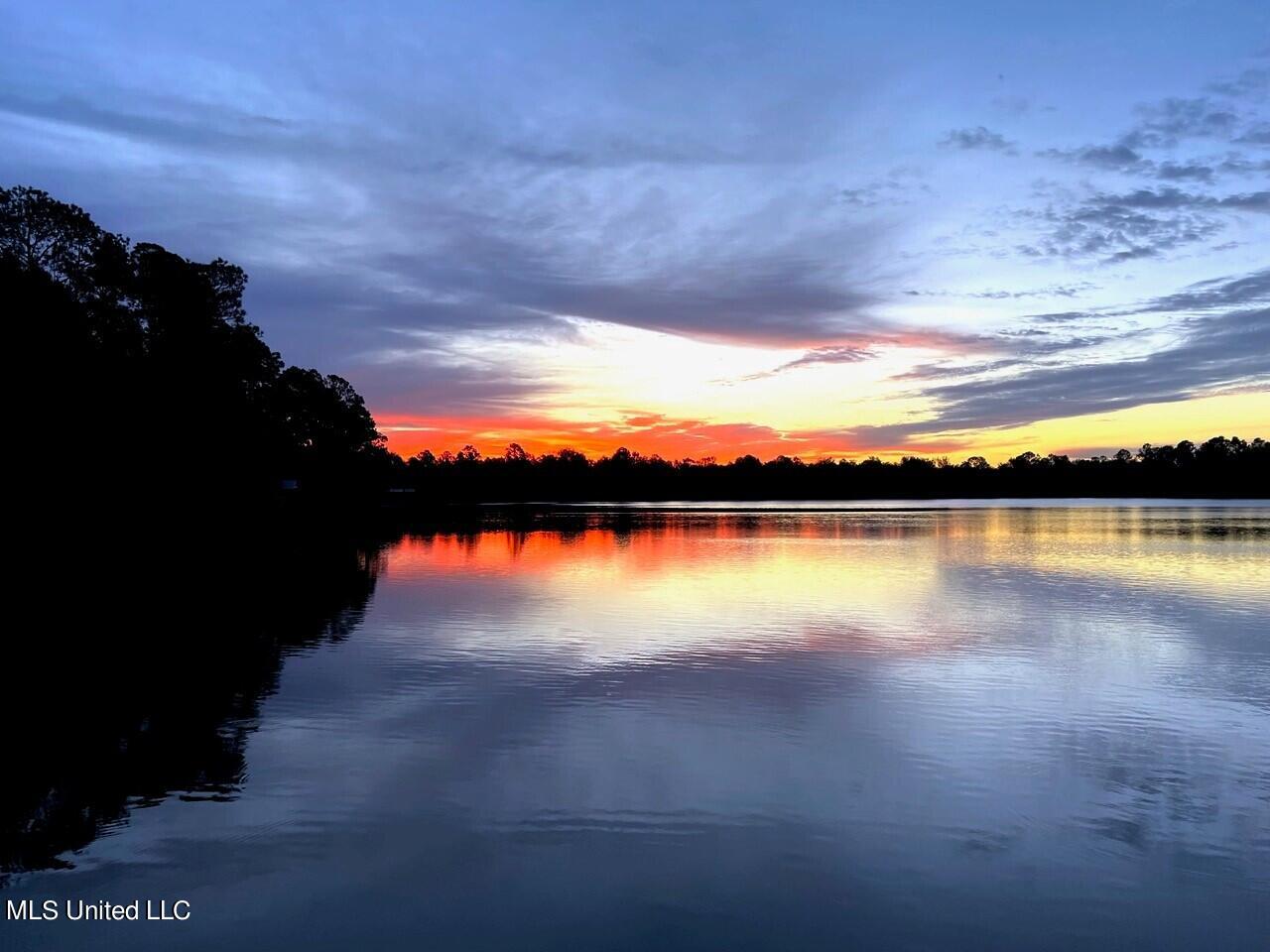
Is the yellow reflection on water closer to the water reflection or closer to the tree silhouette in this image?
the water reflection

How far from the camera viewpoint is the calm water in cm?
673

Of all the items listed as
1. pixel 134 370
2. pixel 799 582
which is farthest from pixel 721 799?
pixel 134 370

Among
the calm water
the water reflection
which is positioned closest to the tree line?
the water reflection

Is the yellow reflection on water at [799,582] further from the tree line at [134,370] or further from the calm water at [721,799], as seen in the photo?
the tree line at [134,370]

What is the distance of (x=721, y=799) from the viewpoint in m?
9.02

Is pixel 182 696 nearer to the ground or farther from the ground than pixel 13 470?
nearer to the ground

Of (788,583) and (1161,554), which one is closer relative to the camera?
(788,583)

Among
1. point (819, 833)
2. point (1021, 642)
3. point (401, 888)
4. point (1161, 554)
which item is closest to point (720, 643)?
point (1021, 642)

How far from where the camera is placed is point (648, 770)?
9.93 m

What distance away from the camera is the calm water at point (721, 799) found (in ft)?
22.1

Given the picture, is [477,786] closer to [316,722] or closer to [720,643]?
[316,722]

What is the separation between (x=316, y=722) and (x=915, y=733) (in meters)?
8.28

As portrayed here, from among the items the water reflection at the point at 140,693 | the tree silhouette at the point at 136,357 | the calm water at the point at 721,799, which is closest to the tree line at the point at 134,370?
the tree silhouette at the point at 136,357

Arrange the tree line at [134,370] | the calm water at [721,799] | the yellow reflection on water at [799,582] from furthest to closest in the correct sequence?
the tree line at [134,370] < the yellow reflection on water at [799,582] < the calm water at [721,799]
